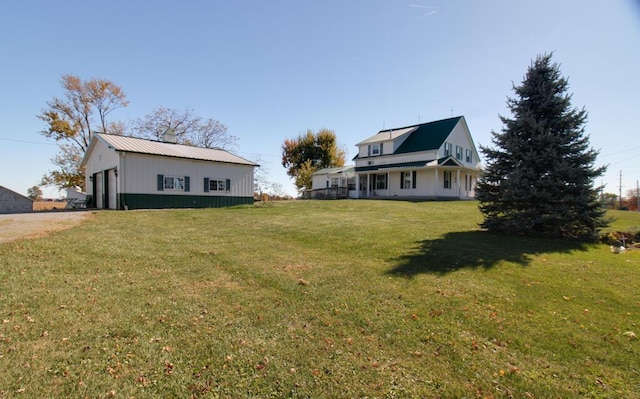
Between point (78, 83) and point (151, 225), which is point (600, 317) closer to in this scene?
point (151, 225)

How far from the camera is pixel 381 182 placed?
3234 cm

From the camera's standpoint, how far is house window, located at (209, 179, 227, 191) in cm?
2309

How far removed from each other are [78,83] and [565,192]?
4027 centimetres

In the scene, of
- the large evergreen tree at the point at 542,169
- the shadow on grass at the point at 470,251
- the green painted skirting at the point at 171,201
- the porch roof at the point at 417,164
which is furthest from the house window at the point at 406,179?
the shadow on grass at the point at 470,251

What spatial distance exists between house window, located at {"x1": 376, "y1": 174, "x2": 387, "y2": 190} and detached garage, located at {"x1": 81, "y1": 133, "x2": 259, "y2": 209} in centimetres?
1339

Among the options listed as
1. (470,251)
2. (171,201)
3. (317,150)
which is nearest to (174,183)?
(171,201)

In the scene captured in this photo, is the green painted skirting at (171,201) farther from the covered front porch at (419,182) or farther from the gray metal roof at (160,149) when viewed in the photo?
the covered front porch at (419,182)

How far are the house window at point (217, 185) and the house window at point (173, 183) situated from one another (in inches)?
81.3

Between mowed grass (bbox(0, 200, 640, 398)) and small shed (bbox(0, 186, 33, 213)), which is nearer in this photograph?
mowed grass (bbox(0, 200, 640, 398))

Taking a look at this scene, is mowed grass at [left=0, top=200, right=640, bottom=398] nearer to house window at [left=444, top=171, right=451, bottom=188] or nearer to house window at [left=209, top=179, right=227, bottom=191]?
house window at [left=209, top=179, right=227, bottom=191]

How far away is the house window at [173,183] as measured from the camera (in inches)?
824

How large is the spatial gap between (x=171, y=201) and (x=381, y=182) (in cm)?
1981

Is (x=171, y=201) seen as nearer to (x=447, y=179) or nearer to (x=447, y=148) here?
(x=447, y=179)

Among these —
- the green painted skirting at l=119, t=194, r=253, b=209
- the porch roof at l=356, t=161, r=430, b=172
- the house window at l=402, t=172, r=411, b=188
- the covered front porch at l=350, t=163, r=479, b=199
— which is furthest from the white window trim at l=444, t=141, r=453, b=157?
the green painted skirting at l=119, t=194, r=253, b=209
